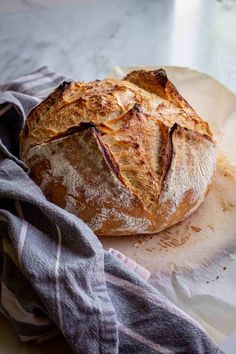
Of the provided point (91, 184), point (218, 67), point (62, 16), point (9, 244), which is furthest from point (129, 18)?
point (9, 244)

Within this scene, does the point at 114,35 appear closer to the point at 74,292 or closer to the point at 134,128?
the point at 134,128

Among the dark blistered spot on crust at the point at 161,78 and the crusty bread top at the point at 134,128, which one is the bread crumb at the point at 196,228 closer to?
the crusty bread top at the point at 134,128

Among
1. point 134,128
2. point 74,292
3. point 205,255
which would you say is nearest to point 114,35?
point 134,128

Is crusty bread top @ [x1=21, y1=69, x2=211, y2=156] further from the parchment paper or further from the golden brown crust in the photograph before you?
the parchment paper

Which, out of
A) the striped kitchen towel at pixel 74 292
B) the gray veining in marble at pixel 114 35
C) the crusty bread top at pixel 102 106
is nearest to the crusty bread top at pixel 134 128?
the crusty bread top at pixel 102 106

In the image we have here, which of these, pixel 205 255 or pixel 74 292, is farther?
pixel 205 255

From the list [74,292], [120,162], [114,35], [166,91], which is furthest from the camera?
[114,35]
